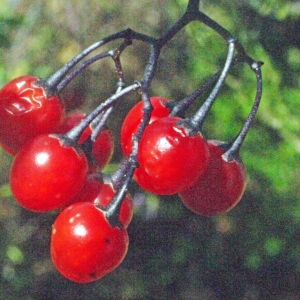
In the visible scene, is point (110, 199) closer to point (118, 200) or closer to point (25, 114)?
point (118, 200)

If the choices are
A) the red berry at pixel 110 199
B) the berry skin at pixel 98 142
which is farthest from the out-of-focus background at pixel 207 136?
the red berry at pixel 110 199

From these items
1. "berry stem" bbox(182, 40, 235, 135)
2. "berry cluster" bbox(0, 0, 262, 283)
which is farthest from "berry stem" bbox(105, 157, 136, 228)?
"berry stem" bbox(182, 40, 235, 135)

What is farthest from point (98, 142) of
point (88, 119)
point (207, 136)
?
point (207, 136)

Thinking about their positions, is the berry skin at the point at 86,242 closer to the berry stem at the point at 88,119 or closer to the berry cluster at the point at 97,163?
the berry cluster at the point at 97,163

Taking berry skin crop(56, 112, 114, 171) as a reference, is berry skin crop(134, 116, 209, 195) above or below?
above

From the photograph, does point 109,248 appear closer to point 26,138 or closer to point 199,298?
point 26,138

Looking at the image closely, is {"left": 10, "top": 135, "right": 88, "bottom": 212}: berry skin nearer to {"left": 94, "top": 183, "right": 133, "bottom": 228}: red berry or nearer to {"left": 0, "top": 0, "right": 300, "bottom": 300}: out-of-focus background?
{"left": 94, "top": 183, "right": 133, "bottom": 228}: red berry

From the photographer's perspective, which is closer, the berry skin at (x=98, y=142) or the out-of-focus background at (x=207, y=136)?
the berry skin at (x=98, y=142)

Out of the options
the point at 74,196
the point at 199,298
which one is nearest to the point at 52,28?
the point at 199,298
